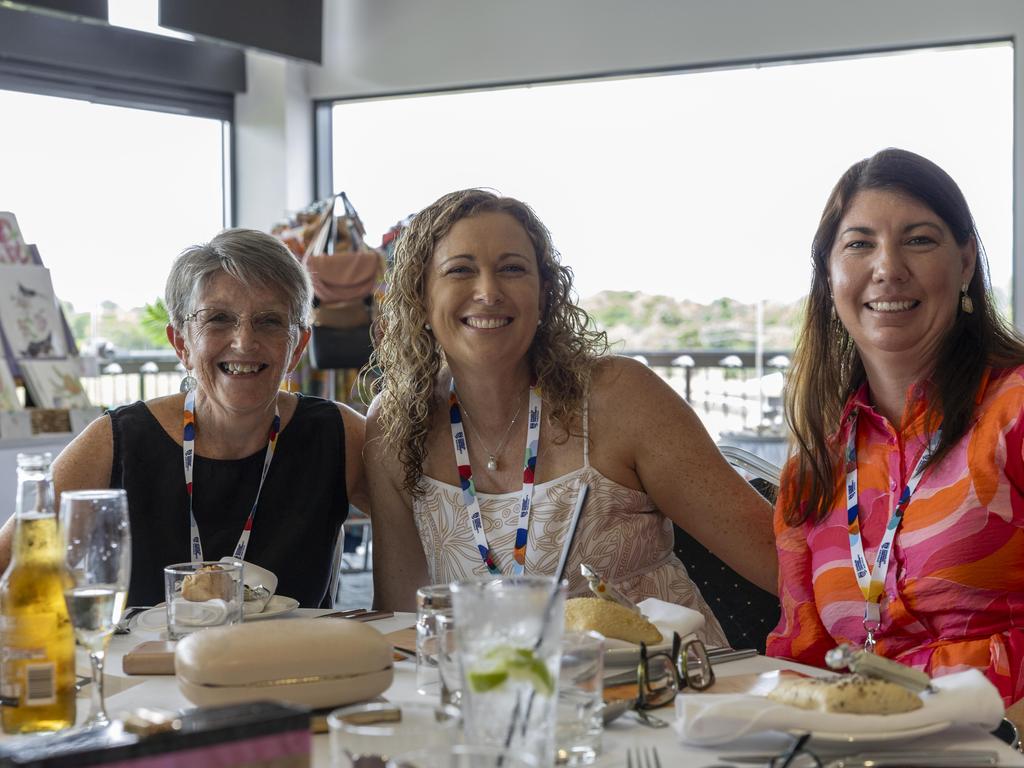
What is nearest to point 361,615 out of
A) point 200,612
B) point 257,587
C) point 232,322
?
point 257,587

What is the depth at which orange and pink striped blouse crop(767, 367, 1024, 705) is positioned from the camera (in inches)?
74.0

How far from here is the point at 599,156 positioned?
7.07 meters

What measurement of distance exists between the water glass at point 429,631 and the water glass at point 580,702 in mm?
298

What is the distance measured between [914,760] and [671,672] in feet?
1.09

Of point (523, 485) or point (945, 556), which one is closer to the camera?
point (945, 556)

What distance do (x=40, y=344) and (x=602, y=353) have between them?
9.93 ft

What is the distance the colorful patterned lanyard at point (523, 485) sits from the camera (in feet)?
7.80

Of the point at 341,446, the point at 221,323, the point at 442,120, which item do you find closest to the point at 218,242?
the point at 221,323

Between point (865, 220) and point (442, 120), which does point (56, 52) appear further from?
point (865, 220)

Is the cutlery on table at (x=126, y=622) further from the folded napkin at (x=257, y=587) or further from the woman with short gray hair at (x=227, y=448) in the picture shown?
the woman with short gray hair at (x=227, y=448)

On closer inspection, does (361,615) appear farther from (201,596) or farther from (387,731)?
(387,731)

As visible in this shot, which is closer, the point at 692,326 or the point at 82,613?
the point at 82,613

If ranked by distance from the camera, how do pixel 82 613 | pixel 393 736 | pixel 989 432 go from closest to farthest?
pixel 393 736
pixel 82 613
pixel 989 432

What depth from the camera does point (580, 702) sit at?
1.20m
